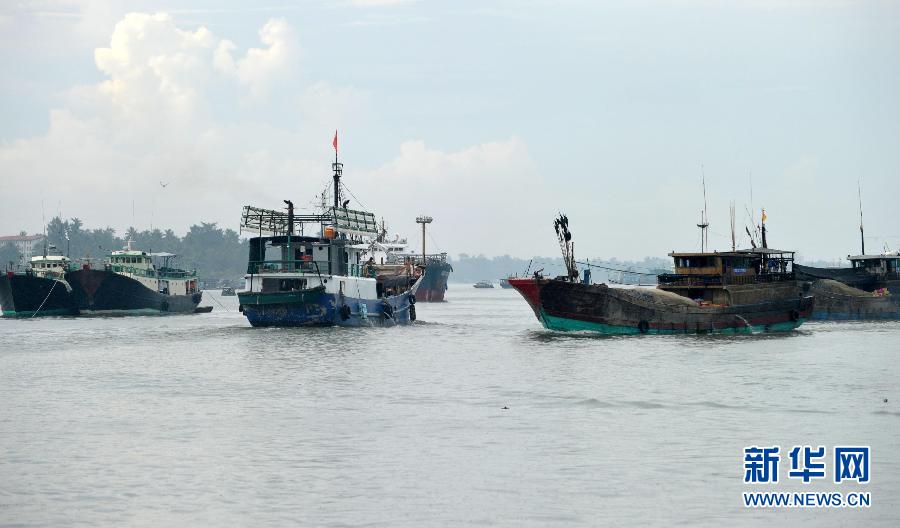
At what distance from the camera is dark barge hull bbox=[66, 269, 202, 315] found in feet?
311

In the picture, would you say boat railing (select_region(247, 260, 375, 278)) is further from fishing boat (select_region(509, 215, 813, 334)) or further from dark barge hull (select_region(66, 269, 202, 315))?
dark barge hull (select_region(66, 269, 202, 315))

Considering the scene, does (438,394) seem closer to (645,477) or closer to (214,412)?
(214,412)

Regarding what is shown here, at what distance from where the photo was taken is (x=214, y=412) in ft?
100

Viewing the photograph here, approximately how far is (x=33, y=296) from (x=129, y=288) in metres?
8.66

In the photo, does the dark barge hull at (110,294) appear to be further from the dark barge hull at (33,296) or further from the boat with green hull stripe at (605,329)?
the boat with green hull stripe at (605,329)

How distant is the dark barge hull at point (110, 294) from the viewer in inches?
3730

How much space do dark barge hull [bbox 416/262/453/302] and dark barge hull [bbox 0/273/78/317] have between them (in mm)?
74808

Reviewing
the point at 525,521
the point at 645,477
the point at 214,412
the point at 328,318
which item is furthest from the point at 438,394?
the point at 328,318

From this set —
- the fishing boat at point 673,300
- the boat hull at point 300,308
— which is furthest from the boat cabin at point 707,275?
the boat hull at point 300,308

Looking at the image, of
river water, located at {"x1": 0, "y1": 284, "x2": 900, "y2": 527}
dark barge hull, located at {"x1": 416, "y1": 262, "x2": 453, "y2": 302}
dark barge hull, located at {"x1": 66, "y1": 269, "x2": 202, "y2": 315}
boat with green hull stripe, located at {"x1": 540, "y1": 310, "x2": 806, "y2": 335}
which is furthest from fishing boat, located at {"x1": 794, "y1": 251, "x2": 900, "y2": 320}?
dark barge hull, located at {"x1": 416, "y1": 262, "x2": 453, "y2": 302}

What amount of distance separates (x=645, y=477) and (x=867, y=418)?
11.1 m

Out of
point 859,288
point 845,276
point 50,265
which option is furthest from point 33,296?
point 859,288

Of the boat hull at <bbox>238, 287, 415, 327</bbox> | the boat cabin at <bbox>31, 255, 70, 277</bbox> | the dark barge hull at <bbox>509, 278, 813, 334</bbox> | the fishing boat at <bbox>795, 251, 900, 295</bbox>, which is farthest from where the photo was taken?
the boat cabin at <bbox>31, 255, 70, 277</bbox>

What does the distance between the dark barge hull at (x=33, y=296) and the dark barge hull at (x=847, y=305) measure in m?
67.9
